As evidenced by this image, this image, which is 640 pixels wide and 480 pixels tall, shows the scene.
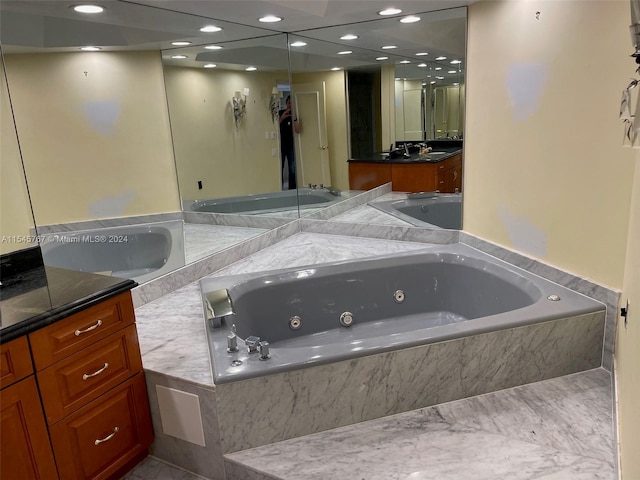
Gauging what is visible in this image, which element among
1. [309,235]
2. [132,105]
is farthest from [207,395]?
[309,235]

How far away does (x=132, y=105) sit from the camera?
8.16ft

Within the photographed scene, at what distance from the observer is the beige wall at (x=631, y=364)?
1.29 meters

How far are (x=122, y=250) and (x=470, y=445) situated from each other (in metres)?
1.83

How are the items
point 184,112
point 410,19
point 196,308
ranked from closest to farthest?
point 196,308, point 184,112, point 410,19

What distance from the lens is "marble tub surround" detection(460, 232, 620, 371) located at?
213cm

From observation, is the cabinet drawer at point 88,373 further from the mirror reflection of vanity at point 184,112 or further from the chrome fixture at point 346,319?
the chrome fixture at point 346,319

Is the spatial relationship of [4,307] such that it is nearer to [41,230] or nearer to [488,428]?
[41,230]

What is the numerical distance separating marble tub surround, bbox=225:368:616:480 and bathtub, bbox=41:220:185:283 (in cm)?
112

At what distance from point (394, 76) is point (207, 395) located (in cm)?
268

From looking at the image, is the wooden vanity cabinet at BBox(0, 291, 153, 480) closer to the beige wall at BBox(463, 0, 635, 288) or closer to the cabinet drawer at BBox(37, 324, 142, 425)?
the cabinet drawer at BBox(37, 324, 142, 425)

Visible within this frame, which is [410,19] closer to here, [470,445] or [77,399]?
[470,445]

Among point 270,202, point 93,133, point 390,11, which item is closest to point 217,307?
point 93,133

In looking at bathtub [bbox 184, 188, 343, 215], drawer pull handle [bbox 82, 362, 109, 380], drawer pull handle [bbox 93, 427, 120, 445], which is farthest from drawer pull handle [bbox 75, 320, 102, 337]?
bathtub [bbox 184, 188, 343, 215]

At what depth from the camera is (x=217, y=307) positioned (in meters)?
2.25
